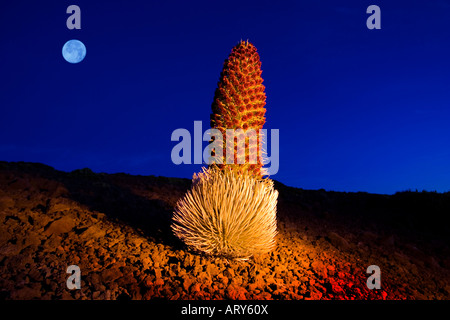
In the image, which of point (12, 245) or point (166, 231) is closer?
point (12, 245)

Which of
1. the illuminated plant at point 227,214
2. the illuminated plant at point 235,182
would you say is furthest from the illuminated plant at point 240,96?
the illuminated plant at point 227,214

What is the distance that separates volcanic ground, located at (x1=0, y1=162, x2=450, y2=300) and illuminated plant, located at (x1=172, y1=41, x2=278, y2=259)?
373 millimetres

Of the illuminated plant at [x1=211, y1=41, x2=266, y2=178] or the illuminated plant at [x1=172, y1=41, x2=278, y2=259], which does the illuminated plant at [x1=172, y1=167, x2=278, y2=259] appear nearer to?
the illuminated plant at [x1=172, y1=41, x2=278, y2=259]

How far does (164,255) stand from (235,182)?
140 cm

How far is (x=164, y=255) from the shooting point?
4.66 metres

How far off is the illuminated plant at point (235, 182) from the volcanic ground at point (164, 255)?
37 cm

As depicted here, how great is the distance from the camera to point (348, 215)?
8539 mm

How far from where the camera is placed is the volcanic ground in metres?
3.96

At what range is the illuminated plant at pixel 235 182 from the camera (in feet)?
13.8

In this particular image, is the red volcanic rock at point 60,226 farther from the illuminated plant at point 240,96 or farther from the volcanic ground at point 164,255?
the illuminated plant at point 240,96

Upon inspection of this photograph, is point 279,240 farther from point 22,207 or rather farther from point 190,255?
point 22,207
